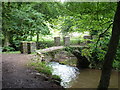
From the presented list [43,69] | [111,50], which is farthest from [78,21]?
[43,69]

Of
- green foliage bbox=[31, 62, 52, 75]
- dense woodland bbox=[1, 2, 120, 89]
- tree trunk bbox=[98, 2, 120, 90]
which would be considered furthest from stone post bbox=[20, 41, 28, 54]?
tree trunk bbox=[98, 2, 120, 90]

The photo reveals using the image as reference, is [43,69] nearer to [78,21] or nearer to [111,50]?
[78,21]

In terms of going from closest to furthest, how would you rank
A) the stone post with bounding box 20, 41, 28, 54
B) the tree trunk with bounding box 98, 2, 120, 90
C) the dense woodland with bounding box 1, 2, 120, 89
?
1. the tree trunk with bounding box 98, 2, 120, 90
2. the dense woodland with bounding box 1, 2, 120, 89
3. the stone post with bounding box 20, 41, 28, 54

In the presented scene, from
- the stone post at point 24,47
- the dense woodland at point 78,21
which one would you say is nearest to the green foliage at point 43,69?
the dense woodland at point 78,21

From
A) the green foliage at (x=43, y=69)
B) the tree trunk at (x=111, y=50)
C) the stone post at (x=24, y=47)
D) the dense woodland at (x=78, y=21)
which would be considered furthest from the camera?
the stone post at (x=24, y=47)

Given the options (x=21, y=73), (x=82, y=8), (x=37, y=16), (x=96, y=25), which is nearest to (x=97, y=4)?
(x=82, y=8)

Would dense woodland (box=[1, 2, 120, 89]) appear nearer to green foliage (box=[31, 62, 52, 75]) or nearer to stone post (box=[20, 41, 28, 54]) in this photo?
stone post (box=[20, 41, 28, 54])

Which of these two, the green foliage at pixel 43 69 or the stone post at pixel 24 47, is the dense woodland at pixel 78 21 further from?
the green foliage at pixel 43 69

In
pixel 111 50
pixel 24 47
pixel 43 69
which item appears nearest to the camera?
pixel 111 50

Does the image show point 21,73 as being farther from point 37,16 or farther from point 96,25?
point 37,16

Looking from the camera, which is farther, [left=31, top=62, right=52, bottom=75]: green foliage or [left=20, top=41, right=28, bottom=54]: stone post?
[left=20, top=41, right=28, bottom=54]: stone post

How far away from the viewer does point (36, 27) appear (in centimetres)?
1229

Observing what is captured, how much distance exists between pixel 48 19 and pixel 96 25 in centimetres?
948

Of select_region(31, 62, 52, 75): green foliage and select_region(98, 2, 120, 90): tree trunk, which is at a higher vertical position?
select_region(98, 2, 120, 90): tree trunk
